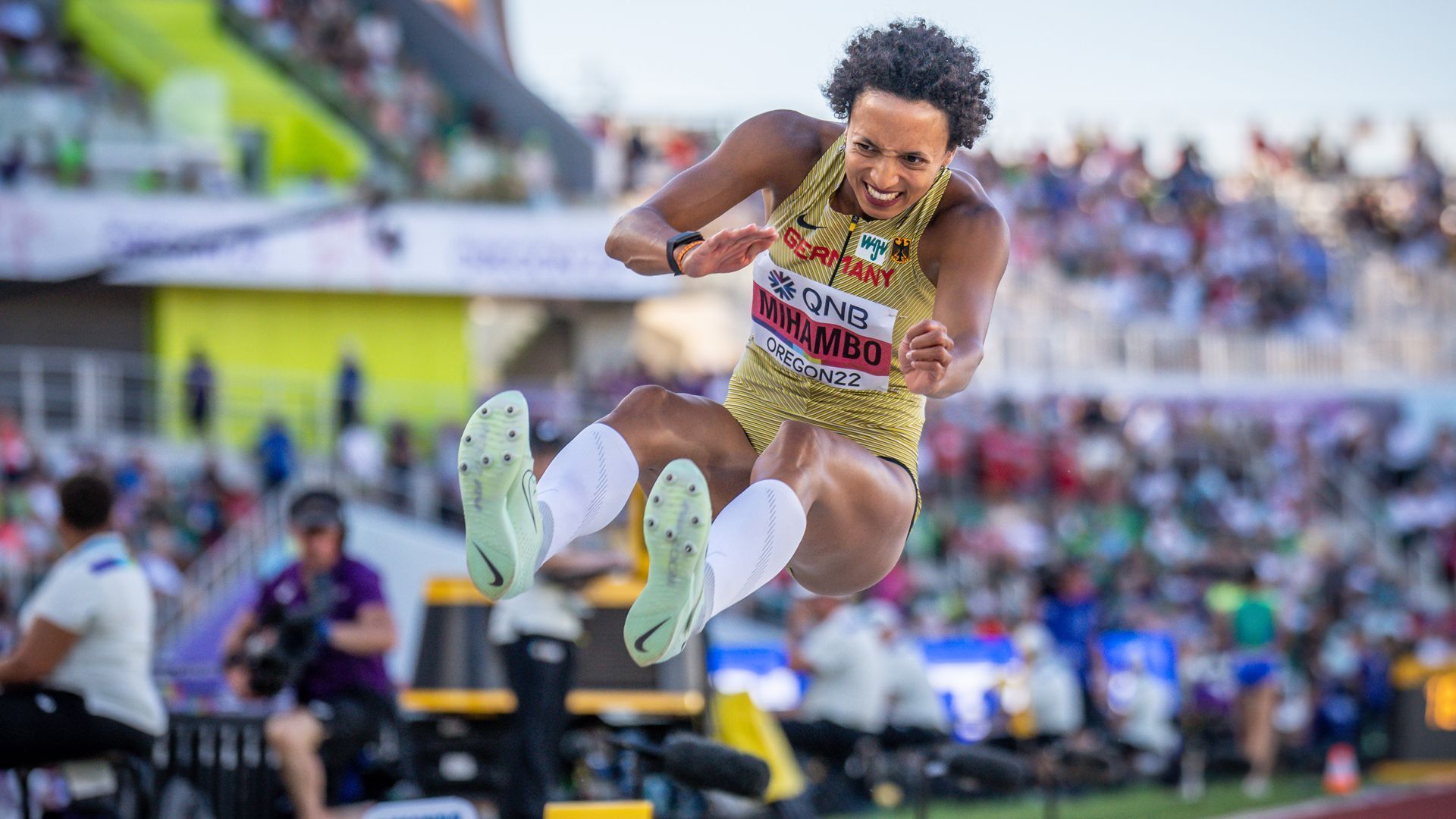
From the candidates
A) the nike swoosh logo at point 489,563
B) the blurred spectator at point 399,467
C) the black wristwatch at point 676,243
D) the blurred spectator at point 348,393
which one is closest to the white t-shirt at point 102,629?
the nike swoosh logo at point 489,563

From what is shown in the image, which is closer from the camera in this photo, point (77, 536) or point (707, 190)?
point (707, 190)

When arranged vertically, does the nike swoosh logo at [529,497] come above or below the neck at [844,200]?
below

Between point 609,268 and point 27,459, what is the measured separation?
775cm

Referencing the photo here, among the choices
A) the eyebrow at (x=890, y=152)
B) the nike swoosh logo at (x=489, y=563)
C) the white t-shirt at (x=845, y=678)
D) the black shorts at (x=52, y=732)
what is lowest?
the white t-shirt at (x=845, y=678)

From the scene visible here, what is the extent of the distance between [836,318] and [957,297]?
395 mm

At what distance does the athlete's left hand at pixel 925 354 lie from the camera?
3.93 meters

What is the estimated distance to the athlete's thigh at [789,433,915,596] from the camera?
14.7ft

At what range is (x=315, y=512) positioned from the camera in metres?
6.74

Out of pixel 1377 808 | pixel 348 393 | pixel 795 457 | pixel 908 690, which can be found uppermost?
pixel 348 393

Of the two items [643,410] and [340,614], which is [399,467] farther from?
[643,410]

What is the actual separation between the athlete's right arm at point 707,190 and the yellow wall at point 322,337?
13.2 m

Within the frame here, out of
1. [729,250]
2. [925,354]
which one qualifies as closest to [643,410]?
[729,250]

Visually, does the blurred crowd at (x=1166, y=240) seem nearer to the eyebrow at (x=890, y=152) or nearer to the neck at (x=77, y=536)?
the neck at (x=77, y=536)

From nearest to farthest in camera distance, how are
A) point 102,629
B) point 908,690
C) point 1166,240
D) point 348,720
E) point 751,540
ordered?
point 751,540, point 102,629, point 348,720, point 908,690, point 1166,240
